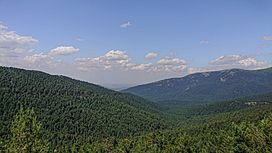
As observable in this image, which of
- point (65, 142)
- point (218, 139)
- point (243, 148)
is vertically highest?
point (243, 148)

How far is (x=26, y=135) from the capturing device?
4672cm

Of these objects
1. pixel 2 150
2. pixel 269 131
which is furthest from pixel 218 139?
pixel 2 150

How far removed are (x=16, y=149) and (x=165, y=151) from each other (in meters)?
64.9

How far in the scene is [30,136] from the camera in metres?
46.7

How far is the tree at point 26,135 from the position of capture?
45.8 m

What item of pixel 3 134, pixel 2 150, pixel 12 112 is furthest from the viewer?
pixel 12 112

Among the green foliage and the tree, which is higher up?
the tree

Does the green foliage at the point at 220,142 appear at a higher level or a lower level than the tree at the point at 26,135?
lower

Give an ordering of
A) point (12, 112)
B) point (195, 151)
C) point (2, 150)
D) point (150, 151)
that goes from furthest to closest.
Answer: point (12, 112) < point (150, 151) < point (195, 151) < point (2, 150)

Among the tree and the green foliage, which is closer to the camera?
the green foliage

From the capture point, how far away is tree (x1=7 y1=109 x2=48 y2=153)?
45.8m

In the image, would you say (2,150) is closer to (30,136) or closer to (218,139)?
(30,136)

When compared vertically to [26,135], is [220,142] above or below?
below

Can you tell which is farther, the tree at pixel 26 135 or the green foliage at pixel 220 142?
the tree at pixel 26 135
